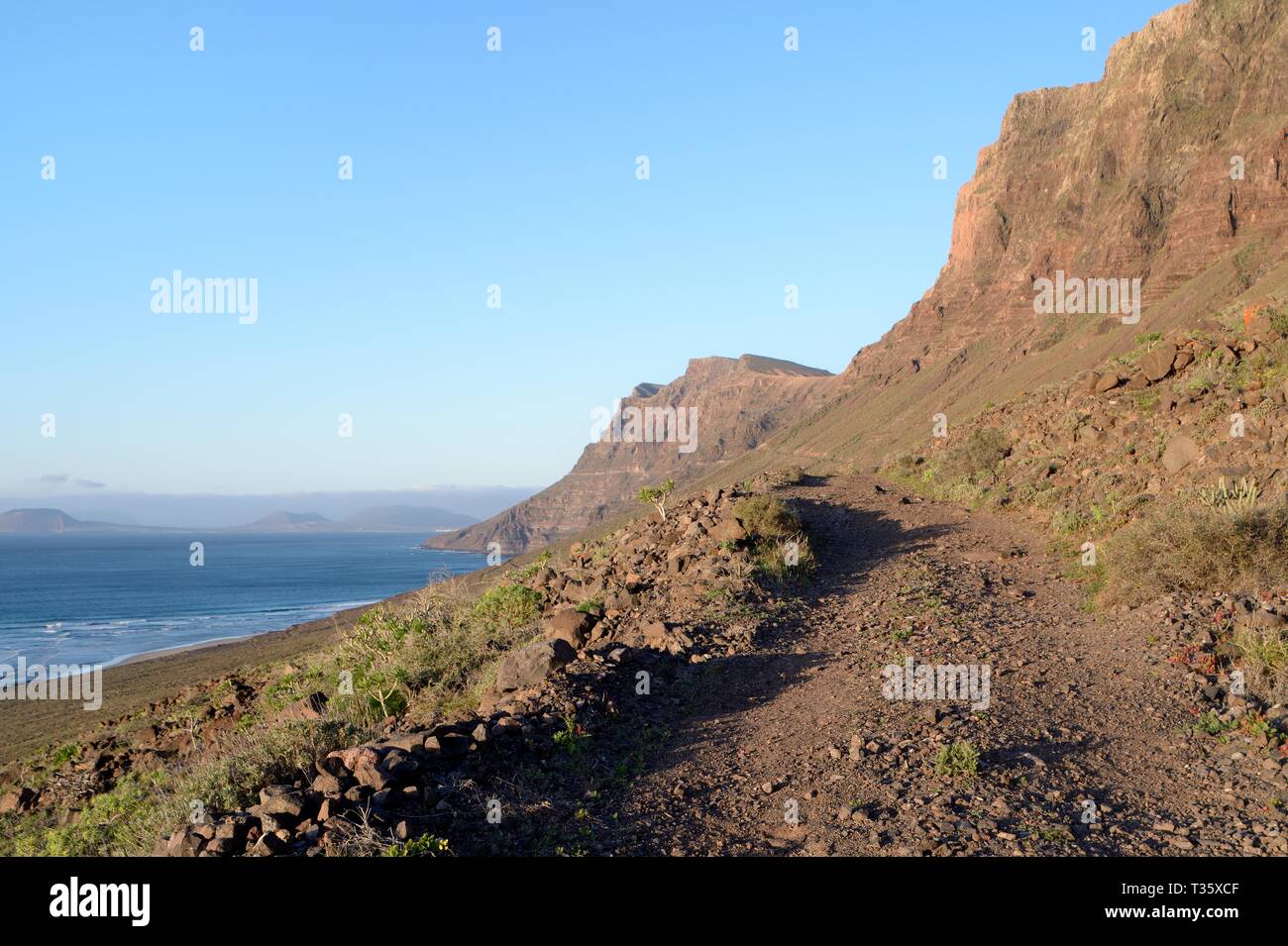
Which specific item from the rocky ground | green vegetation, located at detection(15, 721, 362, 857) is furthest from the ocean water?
the rocky ground

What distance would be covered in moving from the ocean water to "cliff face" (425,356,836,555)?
13.9 meters

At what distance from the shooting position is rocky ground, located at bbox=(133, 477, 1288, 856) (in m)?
5.09

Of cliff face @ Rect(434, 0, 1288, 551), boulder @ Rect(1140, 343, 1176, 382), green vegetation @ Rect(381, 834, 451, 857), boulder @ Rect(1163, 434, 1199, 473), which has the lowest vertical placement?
green vegetation @ Rect(381, 834, 451, 857)

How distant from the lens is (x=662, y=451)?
146m

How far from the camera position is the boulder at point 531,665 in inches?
314

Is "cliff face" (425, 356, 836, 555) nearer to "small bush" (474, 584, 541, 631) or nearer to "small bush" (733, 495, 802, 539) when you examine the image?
"small bush" (733, 495, 802, 539)

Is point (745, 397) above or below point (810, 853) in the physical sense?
above

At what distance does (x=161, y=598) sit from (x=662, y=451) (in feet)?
283

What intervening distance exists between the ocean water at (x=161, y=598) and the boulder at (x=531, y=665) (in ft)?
19.5

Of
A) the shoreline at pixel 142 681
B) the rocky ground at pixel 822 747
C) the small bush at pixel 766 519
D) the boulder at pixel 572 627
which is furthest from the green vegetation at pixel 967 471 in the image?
the shoreline at pixel 142 681

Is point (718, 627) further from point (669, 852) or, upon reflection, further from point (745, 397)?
point (745, 397)
